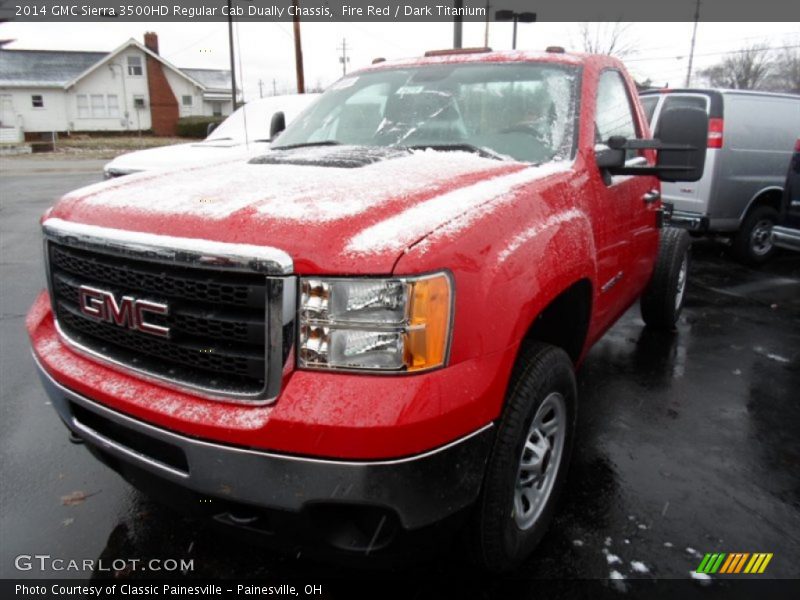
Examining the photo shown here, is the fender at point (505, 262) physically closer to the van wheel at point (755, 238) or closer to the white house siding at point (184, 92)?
the van wheel at point (755, 238)

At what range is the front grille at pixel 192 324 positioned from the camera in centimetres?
180

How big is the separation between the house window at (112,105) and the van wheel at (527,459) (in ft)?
163

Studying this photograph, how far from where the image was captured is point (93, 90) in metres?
45.0

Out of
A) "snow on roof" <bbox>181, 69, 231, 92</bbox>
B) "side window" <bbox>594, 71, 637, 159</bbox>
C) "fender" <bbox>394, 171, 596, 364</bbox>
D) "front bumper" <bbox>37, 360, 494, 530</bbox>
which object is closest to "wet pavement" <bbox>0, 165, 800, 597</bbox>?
"front bumper" <bbox>37, 360, 494, 530</bbox>

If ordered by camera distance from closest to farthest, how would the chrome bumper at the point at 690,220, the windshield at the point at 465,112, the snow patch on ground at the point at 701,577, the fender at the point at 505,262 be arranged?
the fender at the point at 505,262, the snow patch on ground at the point at 701,577, the windshield at the point at 465,112, the chrome bumper at the point at 690,220

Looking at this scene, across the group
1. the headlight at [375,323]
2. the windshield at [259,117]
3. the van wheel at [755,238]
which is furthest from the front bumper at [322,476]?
the windshield at [259,117]

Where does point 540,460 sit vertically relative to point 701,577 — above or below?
above

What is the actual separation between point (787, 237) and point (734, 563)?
503 centimetres

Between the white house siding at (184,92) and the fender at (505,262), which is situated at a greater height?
the white house siding at (184,92)

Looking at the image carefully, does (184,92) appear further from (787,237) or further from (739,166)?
(787,237)

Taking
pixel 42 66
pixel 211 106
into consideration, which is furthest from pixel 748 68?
pixel 42 66

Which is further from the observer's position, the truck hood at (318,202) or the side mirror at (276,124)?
the side mirror at (276,124)

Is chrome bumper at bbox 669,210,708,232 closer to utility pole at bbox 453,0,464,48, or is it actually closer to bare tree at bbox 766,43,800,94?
utility pole at bbox 453,0,464,48

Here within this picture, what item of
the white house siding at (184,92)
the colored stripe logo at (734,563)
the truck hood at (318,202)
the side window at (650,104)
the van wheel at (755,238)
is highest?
the white house siding at (184,92)
